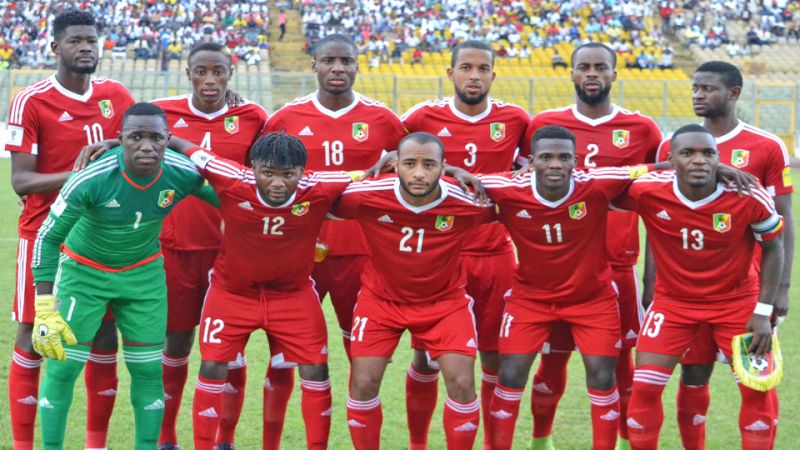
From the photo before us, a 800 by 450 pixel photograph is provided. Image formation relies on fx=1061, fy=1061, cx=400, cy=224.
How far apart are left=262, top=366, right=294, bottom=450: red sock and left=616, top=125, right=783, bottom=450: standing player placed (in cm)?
207

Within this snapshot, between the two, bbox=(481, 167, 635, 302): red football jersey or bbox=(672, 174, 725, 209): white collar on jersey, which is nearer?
bbox=(672, 174, 725, 209): white collar on jersey

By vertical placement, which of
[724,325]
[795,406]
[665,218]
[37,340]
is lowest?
[795,406]

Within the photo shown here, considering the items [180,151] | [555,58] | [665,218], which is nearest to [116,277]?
[180,151]

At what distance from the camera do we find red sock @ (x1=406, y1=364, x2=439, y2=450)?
660 centimetres

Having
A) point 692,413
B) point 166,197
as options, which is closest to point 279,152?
point 166,197

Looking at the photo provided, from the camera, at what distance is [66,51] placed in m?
6.26

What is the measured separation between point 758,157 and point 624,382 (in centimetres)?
168

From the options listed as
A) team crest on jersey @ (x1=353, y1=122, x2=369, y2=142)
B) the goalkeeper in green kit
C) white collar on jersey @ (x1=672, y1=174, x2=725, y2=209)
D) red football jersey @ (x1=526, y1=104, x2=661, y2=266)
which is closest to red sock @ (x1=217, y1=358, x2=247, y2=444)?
the goalkeeper in green kit

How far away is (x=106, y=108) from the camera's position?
21.2 ft

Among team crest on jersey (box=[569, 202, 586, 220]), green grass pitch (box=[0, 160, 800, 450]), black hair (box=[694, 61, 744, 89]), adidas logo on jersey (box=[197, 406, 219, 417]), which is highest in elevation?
black hair (box=[694, 61, 744, 89])

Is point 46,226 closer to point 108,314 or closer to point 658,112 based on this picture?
point 108,314

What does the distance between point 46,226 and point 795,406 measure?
551 centimetres

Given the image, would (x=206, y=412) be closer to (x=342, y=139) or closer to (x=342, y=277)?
(x=342, y=277)

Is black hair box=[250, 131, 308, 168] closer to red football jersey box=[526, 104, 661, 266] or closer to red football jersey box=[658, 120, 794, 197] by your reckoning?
red football jersey box=[526, 104, 661, 266]
